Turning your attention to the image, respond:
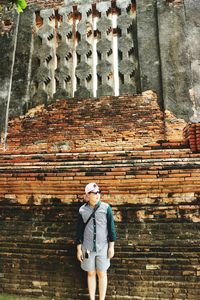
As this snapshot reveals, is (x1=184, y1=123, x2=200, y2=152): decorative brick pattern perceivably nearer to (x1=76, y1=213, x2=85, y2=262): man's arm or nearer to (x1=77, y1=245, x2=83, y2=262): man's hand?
(x1=76, y1=213, x2=85, y2=262): man's arm

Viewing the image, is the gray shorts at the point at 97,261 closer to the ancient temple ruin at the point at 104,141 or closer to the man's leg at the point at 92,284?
the man's leg at the point at 92,284

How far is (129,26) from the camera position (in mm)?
5965

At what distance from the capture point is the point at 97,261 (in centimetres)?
389

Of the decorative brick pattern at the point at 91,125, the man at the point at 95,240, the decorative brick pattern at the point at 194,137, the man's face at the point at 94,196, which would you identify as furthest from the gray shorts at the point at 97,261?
the decorative brick pattern at the point at 194,137

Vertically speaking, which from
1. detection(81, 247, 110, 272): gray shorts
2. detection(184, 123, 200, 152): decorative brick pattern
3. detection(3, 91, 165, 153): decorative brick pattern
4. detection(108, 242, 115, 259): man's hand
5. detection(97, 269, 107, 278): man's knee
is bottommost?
detection(97, 269, 107, 278): man's knee

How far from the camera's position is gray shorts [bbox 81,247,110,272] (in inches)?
153

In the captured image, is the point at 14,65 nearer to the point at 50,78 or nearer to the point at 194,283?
the point at 50,78

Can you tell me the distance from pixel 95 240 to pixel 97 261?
26 cm

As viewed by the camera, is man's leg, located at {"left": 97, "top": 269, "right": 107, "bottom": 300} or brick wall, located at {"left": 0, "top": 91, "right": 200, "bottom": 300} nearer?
man's leg, located at {"left": 97, "top": 269, "right": 107, "bottom": 300}

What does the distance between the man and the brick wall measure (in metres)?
0.34

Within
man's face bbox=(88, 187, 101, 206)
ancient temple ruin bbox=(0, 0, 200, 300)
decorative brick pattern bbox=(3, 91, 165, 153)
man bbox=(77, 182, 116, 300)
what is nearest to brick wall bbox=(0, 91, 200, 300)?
ancient temple ruin bbox=(0, 0, 200, 300)

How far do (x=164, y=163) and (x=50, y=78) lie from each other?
9.26 feet

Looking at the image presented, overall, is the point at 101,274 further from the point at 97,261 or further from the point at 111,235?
the point at 111,235

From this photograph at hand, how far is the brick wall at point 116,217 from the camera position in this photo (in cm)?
413
